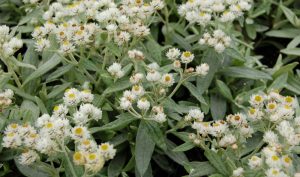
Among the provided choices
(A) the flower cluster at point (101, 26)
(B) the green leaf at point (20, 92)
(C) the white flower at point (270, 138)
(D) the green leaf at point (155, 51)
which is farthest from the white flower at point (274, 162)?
(B) the green leaf at point (20, 92)

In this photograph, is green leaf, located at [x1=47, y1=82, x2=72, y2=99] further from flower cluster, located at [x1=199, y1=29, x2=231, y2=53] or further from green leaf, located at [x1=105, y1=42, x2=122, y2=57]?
flower cluster, located at [x1=199, y1=29, x2=231, y2=53]

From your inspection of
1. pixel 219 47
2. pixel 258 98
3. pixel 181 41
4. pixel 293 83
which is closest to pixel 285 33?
pixel 293 83

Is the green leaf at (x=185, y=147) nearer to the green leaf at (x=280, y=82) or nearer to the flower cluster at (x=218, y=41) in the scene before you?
the flower cluster at (x=218, y=41)

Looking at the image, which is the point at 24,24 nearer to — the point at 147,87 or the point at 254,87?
the point at 147,87

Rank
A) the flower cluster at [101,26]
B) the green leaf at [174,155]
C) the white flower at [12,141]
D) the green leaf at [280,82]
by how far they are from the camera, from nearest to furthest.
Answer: the white flower at [12,141] < the flower cluster at [101,26] < the green leaf at [174,155] < the green leaf at [280,82]

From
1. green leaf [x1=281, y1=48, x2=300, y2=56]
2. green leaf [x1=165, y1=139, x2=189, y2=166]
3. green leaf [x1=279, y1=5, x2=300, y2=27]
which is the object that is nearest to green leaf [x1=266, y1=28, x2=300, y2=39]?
green leaf [x1=279, y1=5, x2=300, y2=27]
